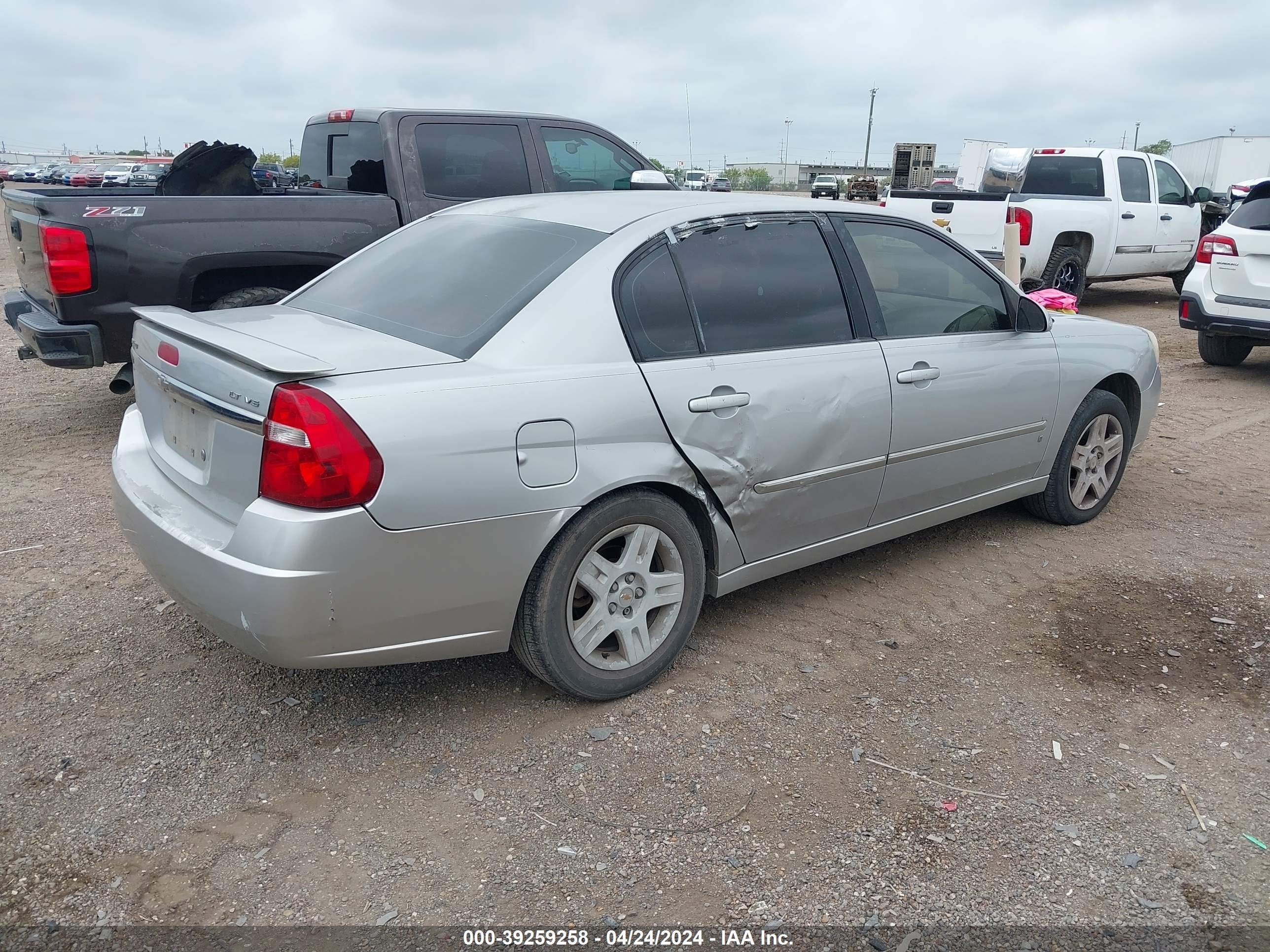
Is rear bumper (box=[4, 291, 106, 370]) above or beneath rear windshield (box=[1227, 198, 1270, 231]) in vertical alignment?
beneath

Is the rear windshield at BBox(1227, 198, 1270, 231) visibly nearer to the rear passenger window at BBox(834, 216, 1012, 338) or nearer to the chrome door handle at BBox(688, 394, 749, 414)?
the rear passenger window at BBox(834, 216, 1012, 338)

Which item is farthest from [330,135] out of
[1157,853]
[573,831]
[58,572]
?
[1157,853]

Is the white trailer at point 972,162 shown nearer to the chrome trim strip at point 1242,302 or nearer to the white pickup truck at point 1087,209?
the white pickup truck at point 1087,209

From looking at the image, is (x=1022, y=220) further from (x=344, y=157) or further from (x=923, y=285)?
(x=923, y=285)

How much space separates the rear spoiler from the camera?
2686 mm

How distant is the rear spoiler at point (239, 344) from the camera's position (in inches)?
106

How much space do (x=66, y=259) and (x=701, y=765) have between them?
4.58 meters

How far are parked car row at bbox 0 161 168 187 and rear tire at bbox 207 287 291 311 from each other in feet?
71.5

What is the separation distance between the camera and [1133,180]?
1237cm

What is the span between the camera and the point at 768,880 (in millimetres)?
2521

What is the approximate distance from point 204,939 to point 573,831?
3.04 feet

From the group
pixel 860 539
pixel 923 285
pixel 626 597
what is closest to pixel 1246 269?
pixel 923 285

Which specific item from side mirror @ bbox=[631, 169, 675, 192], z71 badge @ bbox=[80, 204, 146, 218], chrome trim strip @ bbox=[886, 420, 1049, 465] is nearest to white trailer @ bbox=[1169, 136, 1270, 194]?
side mirror @ bbox=[631, 169, 675, 192]

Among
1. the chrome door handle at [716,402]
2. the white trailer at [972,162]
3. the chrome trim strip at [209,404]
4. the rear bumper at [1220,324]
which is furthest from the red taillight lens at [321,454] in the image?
the white trailer at [972,162]
